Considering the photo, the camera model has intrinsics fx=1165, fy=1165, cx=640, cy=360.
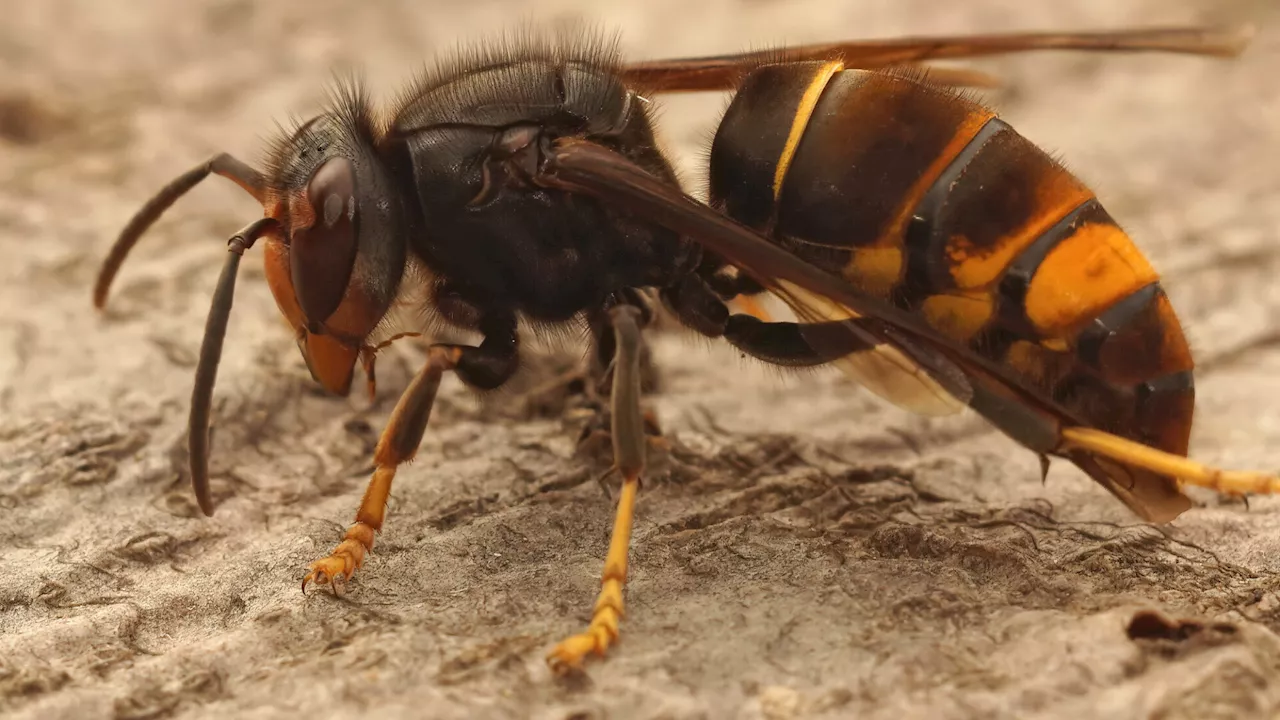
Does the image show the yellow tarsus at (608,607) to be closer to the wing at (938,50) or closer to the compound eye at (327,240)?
the compound eye at (327,240)

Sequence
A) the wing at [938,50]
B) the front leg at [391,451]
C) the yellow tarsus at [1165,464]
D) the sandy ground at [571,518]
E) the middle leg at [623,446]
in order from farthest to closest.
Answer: the wing at [938,50]
the front leg at [391,451]
the yellow tarsus at [1165,464]
the middle leg at [623,446]
the sandy ground at [571,518]

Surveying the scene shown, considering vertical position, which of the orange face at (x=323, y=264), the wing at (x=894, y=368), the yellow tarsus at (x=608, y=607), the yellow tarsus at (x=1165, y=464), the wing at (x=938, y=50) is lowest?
the yellow tarsus at (x=608, y=607)

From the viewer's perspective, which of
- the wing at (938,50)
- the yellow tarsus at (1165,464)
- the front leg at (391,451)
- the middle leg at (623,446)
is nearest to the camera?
the middle leg at (623,446)

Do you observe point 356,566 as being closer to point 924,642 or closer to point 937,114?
point 924,642

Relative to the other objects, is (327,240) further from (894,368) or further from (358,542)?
(894,368)

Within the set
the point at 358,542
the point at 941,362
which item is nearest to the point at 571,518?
the point at 358,542

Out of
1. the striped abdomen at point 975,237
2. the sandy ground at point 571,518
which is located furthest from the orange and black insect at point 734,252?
the sandy ground at point 571,518

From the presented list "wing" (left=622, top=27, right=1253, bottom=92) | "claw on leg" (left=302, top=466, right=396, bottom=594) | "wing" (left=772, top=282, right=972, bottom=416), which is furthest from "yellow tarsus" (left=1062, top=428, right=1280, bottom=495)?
"claw on leg" (left=302, top=466, right=396, bottom=594)
